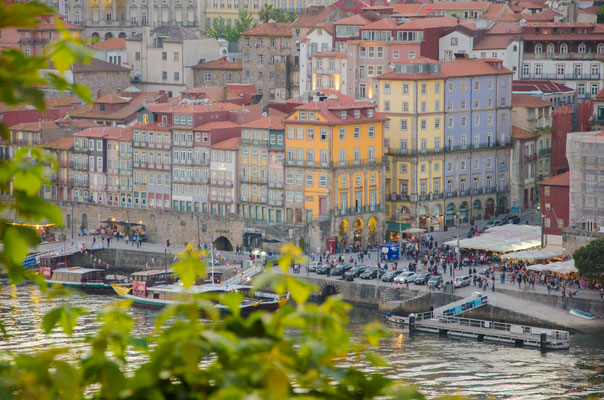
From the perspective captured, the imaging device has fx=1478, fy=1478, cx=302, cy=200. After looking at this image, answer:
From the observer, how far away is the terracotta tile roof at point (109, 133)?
A: 3406 inches

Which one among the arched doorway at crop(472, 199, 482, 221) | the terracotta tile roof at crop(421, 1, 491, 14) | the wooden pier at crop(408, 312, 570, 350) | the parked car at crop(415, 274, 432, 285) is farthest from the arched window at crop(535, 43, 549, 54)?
the wooden pier at crop(408, 312, 570, 350)

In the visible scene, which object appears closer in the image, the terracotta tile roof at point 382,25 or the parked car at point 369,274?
the parked car at point 369,274

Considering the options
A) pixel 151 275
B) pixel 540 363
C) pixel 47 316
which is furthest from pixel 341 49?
pixel 47 316

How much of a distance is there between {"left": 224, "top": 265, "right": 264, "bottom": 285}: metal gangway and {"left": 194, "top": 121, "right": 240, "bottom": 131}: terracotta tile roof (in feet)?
38.0

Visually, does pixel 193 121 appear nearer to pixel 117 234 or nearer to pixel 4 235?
pixel 117 234

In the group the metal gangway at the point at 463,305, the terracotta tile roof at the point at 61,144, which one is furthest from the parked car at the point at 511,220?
the terracotta tile roof at the point at 61,144

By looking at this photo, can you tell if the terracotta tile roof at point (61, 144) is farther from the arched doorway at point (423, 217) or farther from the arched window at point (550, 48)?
the arched window at point (550, 48)

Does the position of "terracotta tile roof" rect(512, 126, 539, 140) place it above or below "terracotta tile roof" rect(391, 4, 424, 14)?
below

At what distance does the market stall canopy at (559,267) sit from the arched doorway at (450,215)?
50.8 ft

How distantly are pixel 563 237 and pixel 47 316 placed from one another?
6261cm

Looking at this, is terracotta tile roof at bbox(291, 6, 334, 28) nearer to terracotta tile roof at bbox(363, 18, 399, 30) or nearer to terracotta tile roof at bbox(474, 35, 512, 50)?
terracotta tile roof at bbox(363, 18, 399, 30)

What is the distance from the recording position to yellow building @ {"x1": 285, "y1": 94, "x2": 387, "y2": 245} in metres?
76.4

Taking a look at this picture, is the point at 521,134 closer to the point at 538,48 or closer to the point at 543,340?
the point at 538,48

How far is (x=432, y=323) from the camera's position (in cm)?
6094
